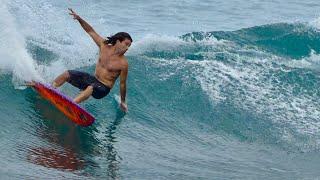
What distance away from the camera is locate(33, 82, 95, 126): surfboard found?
31.8ft

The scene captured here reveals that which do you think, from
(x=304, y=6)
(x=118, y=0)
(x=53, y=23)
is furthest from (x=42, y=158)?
(x=304, y=6)

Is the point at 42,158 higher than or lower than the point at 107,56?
lower

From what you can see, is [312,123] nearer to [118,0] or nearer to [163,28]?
[163,28]

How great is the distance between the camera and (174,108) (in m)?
11.9

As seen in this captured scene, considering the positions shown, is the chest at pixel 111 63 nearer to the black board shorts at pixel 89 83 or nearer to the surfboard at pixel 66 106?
the black board shorts at pixel 89 83

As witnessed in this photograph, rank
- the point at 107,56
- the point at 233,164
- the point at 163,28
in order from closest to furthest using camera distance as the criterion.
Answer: the point at 233,164, the point at 107,56, the point at 163,28

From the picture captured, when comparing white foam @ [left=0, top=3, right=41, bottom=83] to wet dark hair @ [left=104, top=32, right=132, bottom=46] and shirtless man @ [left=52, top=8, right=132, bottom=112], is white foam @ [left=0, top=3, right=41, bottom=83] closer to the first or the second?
shirtless man @ [left=52, top=8, right=132, bottom=112]

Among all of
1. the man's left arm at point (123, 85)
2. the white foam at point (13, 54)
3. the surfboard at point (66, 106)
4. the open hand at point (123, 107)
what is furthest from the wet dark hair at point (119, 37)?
the white foam at point (13, 54)

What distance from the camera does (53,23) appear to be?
17.1 metres

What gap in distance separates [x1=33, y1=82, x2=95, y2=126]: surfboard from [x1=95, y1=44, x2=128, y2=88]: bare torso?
28.1 inches

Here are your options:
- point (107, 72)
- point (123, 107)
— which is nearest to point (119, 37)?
point (107, 72)

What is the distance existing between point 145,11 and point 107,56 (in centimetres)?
1421

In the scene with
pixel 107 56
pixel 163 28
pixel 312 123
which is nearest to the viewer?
pixel 107 56

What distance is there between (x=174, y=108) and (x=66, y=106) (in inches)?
99.1
